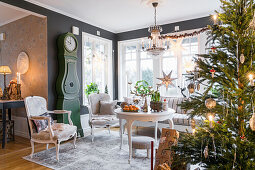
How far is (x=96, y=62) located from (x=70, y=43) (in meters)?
1.26

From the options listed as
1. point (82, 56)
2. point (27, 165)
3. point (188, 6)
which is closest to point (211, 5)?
point (188, 6)

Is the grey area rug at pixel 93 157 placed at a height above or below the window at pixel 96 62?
below

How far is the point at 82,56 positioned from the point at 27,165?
2778mm

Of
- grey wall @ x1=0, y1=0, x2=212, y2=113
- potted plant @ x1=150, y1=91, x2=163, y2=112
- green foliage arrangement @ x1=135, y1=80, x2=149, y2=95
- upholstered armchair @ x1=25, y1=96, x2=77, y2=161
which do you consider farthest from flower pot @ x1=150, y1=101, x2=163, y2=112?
grey wall @ x1=0, y1=0, x2=212, y2=113

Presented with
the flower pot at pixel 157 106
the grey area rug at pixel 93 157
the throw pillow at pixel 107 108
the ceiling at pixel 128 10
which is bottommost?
Answer: the grey area rug at pixel 93 157

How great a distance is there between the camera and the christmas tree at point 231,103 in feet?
4.01

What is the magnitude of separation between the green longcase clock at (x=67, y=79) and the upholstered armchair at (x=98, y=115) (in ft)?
1.19

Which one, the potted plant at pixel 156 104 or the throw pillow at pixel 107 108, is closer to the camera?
the potted plant at pixel 156 104

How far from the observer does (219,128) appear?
1322mm

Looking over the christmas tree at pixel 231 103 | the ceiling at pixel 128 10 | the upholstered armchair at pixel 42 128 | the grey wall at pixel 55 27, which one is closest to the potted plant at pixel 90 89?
the grey wall at pixel 55 27

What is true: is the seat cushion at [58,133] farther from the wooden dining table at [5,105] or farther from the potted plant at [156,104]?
the potted plant at [156,104]

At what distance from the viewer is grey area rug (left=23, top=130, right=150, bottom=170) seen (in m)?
2.65

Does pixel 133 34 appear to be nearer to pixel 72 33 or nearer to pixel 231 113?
pixel 72 33

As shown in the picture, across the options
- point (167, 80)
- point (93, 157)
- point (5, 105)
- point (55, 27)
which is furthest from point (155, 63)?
point (5, 105)
